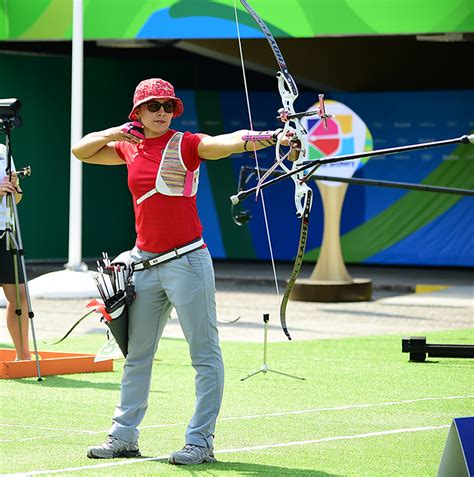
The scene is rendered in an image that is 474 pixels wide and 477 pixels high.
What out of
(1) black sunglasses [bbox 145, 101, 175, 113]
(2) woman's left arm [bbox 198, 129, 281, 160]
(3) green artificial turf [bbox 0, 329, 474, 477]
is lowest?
(3) green artificial turf [bbox 0, 329, 474, 477]

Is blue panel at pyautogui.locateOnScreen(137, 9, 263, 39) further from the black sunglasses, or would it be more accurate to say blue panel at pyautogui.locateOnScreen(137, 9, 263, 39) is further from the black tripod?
the black sunglasses

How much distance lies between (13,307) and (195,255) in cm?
367

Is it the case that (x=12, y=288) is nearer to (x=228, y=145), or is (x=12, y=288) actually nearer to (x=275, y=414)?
(x=275, y=414)

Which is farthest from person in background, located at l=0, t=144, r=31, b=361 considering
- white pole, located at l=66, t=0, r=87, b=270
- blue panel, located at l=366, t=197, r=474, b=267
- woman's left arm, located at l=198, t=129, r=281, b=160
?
blue panel, located at l=366, t=197, r=474, b=267

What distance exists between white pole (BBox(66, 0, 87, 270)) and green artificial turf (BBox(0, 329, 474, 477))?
497cm

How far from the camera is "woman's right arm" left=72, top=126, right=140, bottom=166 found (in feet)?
22.4

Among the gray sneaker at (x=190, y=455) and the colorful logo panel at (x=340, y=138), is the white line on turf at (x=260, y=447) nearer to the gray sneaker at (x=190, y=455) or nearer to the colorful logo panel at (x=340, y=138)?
the gray sneaker at (x=190, y=455)

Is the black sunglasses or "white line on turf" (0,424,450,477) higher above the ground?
the black sunglasses

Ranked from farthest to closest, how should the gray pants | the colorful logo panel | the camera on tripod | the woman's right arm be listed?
the colorful logo panel → the camera on tripod → the woman's right arm → the gray pants

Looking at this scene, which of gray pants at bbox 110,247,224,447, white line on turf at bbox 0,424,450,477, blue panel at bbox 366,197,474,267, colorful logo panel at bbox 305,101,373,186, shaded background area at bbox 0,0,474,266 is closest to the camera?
white line on turf at bbox 0,424,450,477

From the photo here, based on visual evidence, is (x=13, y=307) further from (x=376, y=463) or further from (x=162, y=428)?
(x=376, y=463)

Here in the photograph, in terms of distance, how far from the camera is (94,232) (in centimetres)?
2300

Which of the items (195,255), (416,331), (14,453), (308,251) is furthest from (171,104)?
(308,251)

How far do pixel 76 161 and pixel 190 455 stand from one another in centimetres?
1045
